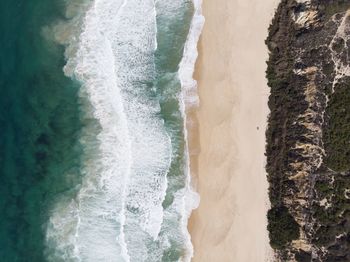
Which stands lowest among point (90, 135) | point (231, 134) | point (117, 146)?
point (117, 146)

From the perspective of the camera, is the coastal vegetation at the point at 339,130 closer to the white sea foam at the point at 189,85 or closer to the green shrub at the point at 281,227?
the green shrub at the point at 281,227

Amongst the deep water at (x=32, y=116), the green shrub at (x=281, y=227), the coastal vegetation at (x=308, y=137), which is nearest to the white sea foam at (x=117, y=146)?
the deep water at (x=32, y=116)

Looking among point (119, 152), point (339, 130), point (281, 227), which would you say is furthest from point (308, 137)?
point (119, 152)

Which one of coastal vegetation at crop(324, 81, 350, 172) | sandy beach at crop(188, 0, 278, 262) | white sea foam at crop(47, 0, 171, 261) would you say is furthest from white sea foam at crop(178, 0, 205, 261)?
coastal vegetation at crop(324, 81, 350, 172)

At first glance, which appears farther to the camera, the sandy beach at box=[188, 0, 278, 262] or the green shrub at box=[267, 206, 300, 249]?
the sandy beach at box=[188, 0, 278, 262]

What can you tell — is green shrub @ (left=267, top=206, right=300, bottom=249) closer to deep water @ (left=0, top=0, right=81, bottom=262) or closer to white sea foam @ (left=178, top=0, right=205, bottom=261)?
white sea foam @ (left=178, top=0, right=205, bottom=261)

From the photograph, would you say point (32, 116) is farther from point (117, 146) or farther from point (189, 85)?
point (189, 85)
